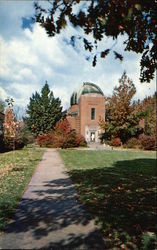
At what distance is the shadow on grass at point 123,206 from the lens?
4603 millimetres

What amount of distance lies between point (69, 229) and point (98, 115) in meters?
39.8

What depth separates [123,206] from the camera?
6.66m

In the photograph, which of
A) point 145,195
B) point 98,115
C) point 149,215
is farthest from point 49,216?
point 98,115

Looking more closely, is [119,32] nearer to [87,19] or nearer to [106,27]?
[106,27]

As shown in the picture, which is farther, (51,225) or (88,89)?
(88,89)

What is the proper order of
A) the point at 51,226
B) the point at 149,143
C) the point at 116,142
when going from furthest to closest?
the point at 116,142
the point at 149,143
the point at 51,226

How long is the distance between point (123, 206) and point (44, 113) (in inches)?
1750

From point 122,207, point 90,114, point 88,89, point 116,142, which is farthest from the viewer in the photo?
point 88,89

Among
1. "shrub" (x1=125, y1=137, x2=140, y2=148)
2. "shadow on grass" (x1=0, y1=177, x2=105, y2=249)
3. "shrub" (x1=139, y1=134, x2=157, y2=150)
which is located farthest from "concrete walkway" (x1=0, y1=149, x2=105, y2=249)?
"shrub" (x1=125, y1=137, x2=140, y2=148)

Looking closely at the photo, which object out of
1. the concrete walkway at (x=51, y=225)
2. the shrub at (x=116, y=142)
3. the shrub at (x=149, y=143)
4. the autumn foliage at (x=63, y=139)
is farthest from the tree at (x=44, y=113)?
the concrete walkway at (x=51, y=225)

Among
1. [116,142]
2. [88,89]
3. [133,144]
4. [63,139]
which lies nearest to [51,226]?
[63,139]

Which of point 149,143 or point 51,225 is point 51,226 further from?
point 149,143

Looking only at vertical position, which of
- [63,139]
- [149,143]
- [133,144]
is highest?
[63,139]

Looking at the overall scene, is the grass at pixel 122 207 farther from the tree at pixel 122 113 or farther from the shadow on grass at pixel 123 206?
the tree at pixel 122 113
